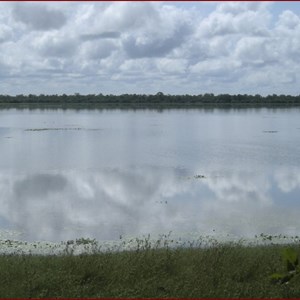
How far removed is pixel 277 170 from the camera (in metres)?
20.8

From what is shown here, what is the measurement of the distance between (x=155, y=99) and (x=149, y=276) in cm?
13905

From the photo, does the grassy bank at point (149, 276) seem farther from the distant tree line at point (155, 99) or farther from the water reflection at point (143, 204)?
the distant tree line at point (155, 99)

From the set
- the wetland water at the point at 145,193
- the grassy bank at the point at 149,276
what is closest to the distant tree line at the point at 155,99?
the wetland water at the point at 145,193

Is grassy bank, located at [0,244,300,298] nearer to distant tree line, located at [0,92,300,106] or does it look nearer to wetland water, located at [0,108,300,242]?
wetland water, located at [0,108,300,242]

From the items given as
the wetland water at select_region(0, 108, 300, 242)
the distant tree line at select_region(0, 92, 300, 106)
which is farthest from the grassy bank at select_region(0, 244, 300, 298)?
the distant tree line at select_region(0, 92, 300, 106)

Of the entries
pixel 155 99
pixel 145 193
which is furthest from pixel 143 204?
pixel 155 99

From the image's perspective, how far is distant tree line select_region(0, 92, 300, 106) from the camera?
140m

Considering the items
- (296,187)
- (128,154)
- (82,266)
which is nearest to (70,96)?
(128,154)

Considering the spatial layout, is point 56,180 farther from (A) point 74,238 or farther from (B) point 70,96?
(B) point 70,96

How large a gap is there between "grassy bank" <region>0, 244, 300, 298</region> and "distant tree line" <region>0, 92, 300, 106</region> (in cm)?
13285

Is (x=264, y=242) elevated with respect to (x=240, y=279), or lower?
lower

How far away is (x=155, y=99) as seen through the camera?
144 m

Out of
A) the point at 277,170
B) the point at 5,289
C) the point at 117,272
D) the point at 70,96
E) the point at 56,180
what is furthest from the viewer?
the point at 70,96

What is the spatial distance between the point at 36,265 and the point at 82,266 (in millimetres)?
757
